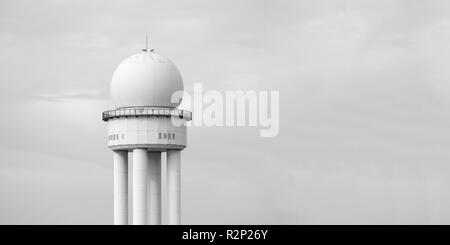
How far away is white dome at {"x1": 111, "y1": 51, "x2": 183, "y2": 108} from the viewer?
13775 centimetres

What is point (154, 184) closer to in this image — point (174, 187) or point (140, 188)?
point (174, 187)

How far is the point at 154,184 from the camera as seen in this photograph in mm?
141875

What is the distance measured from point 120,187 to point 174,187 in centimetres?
616

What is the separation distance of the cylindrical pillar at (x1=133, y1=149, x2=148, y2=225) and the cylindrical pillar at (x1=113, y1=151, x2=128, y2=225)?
1.60m

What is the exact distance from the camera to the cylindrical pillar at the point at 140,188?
5438 inches

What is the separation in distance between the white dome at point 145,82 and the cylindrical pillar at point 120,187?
6.18 m

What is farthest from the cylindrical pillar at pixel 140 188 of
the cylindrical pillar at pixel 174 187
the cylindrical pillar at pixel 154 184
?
the cylindrical pillar at pixel 174 187

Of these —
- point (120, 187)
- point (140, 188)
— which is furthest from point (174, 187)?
point (120, 187)

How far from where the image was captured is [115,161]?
463 ft

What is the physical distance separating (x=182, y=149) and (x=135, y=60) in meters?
11.4
